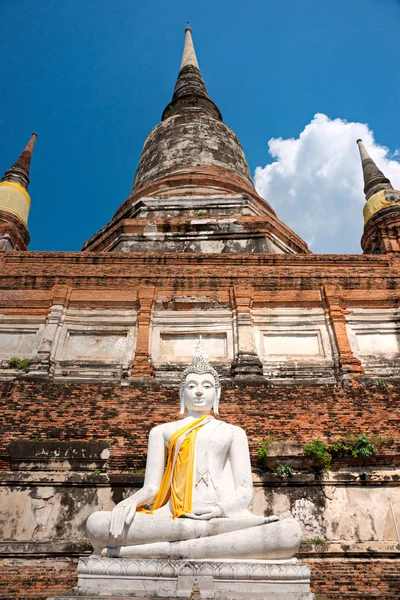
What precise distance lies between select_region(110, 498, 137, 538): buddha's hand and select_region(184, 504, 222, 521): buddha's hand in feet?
1.46

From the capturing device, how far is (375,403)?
27.2 feet

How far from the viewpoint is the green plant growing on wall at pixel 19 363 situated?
916 cm

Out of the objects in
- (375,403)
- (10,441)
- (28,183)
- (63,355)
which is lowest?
(10,441)

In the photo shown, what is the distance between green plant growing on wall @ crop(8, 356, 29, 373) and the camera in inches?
360

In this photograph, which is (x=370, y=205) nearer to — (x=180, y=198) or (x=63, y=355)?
(x=180, y=198)

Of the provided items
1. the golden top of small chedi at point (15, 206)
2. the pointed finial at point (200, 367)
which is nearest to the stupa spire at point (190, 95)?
the golden top of small chedi at point (15, 206)

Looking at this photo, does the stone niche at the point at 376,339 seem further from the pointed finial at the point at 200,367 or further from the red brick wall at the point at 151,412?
the pointed finial at the point at 200,367

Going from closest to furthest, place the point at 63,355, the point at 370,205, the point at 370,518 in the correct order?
the point at 370,518 → the point at 63,355 → the point at 370,205

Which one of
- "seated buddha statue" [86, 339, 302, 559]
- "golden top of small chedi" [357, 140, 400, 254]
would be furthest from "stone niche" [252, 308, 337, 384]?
"seated buddha statue" [86, 339, 302, 559]

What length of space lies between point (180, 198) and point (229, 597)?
1251 centimetres

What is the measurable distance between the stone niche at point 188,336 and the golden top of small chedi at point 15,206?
5.27m

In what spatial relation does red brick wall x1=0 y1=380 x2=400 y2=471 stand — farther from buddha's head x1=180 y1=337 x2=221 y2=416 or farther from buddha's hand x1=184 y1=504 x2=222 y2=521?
buddha's hand x1=184 y1=504 x2=222 y2=521

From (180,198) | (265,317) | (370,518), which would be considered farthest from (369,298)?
(180,198)

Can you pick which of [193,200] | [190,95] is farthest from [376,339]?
[190,95]
